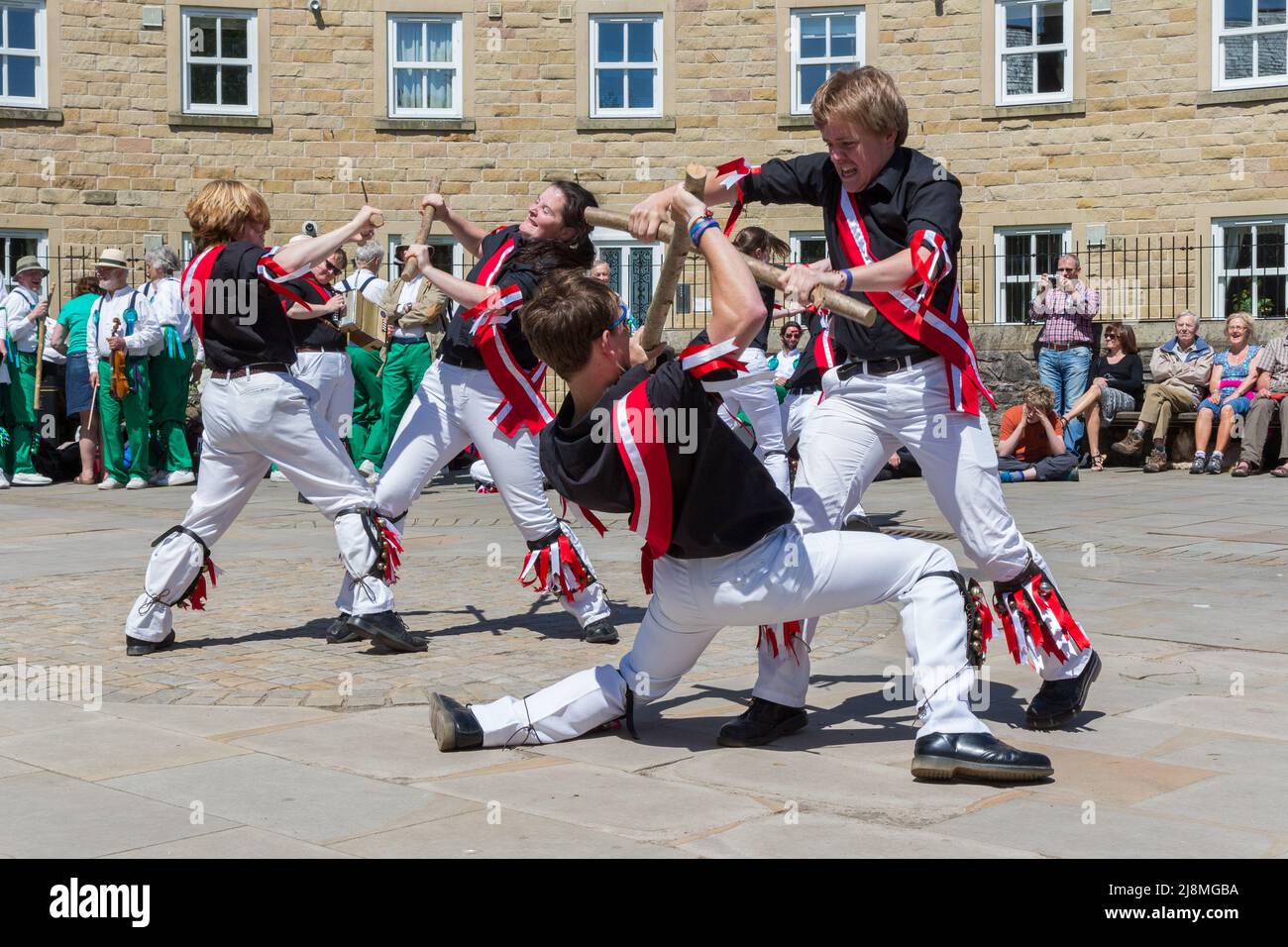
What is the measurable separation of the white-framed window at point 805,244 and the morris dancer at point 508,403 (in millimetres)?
16937

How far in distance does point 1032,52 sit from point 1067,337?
6.85 metres

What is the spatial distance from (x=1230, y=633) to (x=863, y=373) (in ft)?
8.69

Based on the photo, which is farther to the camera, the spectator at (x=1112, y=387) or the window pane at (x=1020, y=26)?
the window pane at (x=1020, y=26)

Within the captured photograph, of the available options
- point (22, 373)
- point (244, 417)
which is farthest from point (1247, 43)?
point (244, 417)

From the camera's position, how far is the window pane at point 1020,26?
22422mm

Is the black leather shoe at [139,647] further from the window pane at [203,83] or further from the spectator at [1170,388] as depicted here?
the window pane at [203,83]

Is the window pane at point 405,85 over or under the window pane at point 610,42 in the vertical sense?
under

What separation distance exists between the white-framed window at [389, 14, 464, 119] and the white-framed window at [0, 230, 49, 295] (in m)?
5.26

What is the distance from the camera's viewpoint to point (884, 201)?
201 inches

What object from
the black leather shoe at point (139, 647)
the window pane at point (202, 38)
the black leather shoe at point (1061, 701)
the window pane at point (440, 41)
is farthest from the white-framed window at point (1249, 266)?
the black leather shoe at point (139, 647)

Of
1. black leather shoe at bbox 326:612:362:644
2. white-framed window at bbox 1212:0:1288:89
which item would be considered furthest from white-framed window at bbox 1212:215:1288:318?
black leather shoe at bbox 326:612:362:644

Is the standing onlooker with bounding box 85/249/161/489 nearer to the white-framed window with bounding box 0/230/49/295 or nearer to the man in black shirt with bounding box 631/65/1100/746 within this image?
the white-framed window with bounding box 0/230/49/295

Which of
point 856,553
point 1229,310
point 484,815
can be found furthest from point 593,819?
point 1229,310
